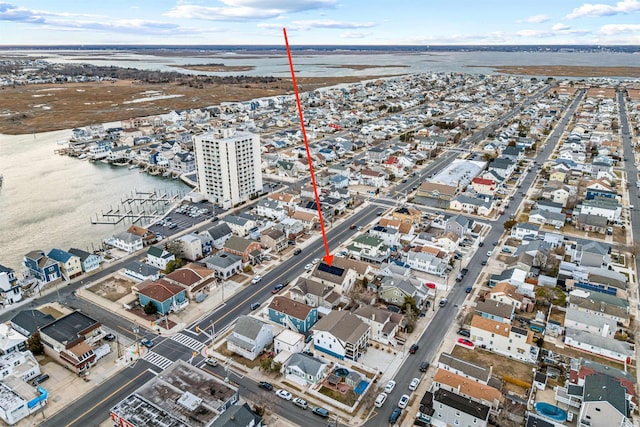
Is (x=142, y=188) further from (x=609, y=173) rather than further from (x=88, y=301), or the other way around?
(x=609, y=173)

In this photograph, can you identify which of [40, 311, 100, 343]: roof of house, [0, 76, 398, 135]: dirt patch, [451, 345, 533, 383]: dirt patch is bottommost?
[451, 345, 533, 383]: dirt patch

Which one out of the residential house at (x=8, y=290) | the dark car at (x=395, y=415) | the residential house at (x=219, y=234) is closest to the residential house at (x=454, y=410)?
the dark car at (x=395, y=415)

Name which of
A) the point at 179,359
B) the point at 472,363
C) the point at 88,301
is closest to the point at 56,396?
the point at 179,359

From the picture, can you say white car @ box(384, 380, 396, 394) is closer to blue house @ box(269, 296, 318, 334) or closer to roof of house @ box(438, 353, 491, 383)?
roof of house @ box(438, 353, 491, 383)

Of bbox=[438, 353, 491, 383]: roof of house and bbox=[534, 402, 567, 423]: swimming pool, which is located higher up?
bbox=[438, 353, 491, 383]: roof of house

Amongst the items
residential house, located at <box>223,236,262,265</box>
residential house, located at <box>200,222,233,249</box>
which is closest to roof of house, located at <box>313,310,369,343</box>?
residential house, located at <box>223,236,262,265</box>

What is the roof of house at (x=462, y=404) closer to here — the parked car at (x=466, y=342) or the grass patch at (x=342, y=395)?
the grass patch at (x=342, y=395)
